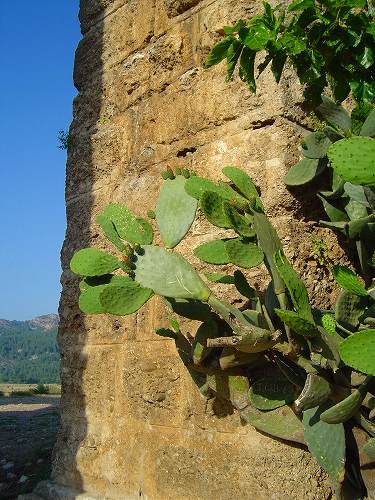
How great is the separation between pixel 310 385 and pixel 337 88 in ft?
3.22

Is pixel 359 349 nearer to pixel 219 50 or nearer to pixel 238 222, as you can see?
pixel 238 222

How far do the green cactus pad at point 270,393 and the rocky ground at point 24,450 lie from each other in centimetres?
221

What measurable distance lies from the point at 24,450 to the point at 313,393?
12.6ft

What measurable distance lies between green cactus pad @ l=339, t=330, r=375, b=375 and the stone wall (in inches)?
26.2

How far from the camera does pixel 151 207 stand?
103 inches

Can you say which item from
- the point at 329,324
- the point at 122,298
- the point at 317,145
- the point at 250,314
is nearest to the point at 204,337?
the point at 250,314

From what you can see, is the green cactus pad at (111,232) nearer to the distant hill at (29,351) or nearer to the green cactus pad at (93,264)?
the green cactus pad at (93,264)

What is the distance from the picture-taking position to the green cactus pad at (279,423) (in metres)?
1.91

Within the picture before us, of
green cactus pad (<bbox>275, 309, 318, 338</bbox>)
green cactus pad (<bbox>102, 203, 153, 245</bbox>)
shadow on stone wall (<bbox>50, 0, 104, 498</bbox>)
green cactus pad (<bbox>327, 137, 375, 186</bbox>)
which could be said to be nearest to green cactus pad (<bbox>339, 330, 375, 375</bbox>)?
green cactus pad (<bbox>275, 309, 318, 338</bbox>)

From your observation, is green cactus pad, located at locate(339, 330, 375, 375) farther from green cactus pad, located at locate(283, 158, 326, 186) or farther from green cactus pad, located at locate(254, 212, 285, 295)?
green cactus pad, located at locate(283, 158, 326, 186)

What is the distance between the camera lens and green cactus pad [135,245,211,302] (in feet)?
6.17

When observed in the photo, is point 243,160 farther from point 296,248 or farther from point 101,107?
point 101,107

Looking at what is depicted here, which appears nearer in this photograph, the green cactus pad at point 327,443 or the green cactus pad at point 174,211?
the green cactus pad at point 327,443

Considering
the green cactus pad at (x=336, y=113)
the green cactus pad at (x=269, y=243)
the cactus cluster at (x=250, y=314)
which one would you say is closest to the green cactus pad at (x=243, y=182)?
the cactus cluster at (x=250, y=314)
